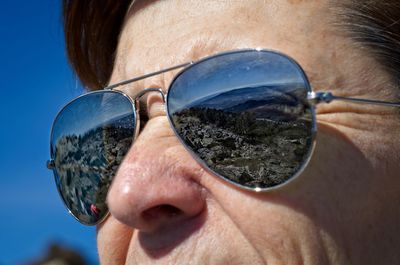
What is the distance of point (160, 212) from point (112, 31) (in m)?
1.23

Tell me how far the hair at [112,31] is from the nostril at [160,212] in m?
0.76

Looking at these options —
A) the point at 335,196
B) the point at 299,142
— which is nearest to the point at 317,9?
the point at 299,142

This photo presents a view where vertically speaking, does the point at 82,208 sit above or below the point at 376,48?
below

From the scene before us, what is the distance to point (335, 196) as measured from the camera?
5.20 ft

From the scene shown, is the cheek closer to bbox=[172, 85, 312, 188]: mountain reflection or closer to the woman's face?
the woman's face

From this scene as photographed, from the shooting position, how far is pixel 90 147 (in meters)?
2.12

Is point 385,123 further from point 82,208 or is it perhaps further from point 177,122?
point 82,208

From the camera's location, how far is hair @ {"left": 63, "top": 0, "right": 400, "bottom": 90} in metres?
1.76

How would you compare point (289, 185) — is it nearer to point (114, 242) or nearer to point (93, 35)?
point (114, 242)

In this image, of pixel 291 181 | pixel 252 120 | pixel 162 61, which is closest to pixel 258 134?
pixel 252 120

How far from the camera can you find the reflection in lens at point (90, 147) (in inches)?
79.7

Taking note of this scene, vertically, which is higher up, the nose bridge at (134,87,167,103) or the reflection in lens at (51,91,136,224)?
the nose bridge at (134,87,167,103)

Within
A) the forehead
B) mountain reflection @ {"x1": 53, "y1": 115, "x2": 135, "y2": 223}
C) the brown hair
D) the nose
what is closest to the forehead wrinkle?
the forehead

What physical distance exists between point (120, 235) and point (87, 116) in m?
0.51
